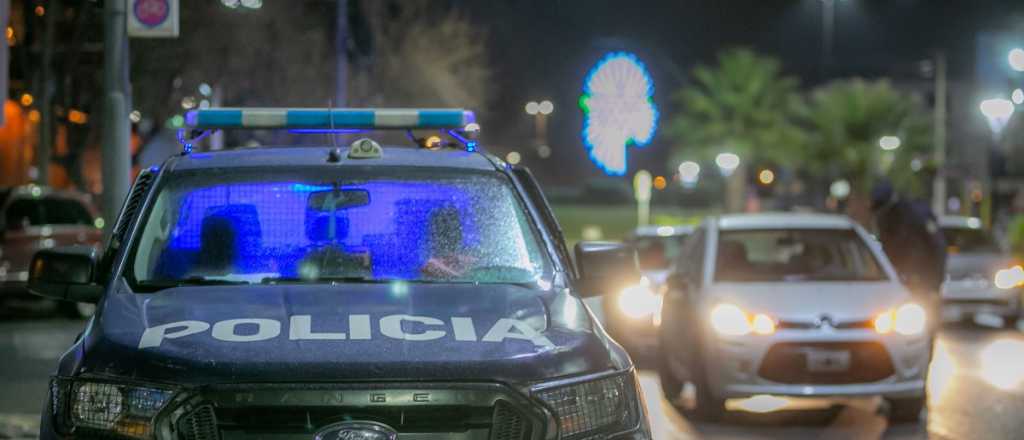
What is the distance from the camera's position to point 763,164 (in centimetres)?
8112

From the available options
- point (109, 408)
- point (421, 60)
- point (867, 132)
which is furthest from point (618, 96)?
point (109, 408)

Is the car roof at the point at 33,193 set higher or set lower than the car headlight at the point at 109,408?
higher

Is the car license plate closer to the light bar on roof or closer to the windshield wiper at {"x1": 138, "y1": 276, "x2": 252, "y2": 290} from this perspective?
the light bar on roof

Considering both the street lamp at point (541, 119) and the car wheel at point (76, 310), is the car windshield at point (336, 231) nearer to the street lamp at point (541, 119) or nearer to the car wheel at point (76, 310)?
the car wheel at point (76, 310)

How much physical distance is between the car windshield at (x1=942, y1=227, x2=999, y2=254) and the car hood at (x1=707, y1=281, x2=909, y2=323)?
10523mm

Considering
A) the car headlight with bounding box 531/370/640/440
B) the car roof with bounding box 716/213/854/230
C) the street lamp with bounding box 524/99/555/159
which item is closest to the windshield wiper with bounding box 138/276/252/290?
the car headlight with bounding box 531/370/640/440

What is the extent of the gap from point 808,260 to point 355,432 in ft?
29.6

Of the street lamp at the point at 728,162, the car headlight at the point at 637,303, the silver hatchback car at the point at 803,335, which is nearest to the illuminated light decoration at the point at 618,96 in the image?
the street lamp at the point at 728,162

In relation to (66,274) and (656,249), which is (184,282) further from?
(656,249)

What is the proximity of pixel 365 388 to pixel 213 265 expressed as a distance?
4.18 ft

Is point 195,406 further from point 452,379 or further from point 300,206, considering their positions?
point 300,206

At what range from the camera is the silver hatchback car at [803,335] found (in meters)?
11.5

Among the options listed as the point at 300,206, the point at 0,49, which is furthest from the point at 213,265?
the point at 0,49

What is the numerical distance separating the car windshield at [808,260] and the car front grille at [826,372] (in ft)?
2.86
